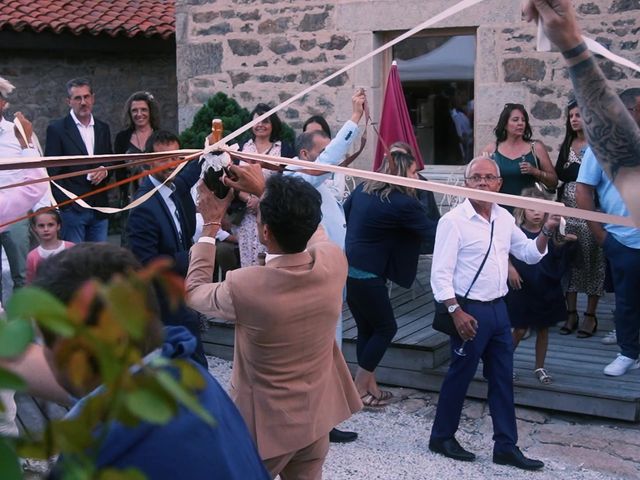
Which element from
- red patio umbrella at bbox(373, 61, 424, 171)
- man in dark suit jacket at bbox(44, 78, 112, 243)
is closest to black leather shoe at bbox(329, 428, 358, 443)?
red patio umbrella at bbox(373, 61, 424, 171)

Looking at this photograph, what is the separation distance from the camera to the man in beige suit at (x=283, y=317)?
10.5 feet

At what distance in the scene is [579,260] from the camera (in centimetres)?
682

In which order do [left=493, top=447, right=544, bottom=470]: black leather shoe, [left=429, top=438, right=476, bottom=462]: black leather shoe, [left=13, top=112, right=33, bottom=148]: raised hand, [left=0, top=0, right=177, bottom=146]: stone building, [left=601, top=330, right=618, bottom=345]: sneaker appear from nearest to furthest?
[left=493, top=447, right=544, bottom=470]: black leather shoe → [left=429, top=438, right=476, bottom=462]: black leather shoe → [left=13, top=112, right=33, bottom=148]: raised hand → [left=601, top=330, right=618, bottom=345]: sneaker → [left=0, top=0, right=177, bottom=146]: stone building

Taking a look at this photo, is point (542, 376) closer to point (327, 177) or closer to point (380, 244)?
point (380, 244)

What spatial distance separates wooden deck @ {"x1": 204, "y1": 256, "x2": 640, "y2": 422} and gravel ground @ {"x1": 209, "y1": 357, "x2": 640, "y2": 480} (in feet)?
0.38

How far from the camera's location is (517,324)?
5.94 m

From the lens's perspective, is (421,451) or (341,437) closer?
(421,451)

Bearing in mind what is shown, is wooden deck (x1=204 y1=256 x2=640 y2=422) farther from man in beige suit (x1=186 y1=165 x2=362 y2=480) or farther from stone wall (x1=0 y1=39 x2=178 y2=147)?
stone wall (x1=0 y1=39 x2=178 y2=147)

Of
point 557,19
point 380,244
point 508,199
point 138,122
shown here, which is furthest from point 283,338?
point 138,122

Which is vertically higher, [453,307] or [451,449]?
[453,307]

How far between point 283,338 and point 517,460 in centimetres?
223

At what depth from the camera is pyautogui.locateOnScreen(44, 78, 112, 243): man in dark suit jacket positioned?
7309 millimetres

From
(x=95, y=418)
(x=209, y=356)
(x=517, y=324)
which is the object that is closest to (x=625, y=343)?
(x=517, y=324)

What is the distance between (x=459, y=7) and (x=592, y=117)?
21.4 inches
